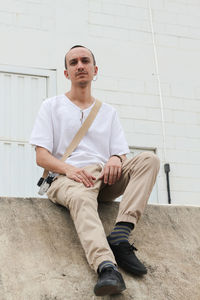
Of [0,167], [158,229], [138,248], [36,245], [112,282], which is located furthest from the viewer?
[0,167]

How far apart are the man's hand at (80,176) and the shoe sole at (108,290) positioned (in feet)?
2.62

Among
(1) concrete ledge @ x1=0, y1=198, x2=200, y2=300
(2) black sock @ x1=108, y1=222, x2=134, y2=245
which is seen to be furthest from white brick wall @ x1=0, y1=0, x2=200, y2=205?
(2) black sock @ x1=108, y1=222, x2=134, y2=245

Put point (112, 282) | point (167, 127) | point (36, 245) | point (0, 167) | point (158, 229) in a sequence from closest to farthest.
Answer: point (112, 282), point (36, 245), point (158, 229), point (0, 167), point (167, 127)

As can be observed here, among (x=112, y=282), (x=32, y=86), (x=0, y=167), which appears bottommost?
(x=112, y=282)

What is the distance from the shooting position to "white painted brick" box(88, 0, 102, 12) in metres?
8.48

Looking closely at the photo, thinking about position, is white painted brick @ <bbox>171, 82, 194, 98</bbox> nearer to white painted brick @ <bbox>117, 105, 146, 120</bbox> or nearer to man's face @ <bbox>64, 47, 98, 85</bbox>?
white painted brick @ <bbox>117, 105, 146, 120</bbox>

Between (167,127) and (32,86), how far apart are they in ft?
5.59

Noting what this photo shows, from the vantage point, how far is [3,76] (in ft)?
25.8

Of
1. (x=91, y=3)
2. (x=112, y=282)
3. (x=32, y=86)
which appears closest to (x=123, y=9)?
(x=91, y=3)

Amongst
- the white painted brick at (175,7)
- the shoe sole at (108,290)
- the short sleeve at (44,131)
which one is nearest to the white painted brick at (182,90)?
the white painted brick at (175,7)

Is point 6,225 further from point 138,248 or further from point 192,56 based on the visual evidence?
point 192,56

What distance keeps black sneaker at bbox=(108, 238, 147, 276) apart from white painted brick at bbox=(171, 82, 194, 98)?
473 cm

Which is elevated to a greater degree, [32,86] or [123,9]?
[123,9]

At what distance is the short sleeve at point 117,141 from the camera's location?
15.2 ft
